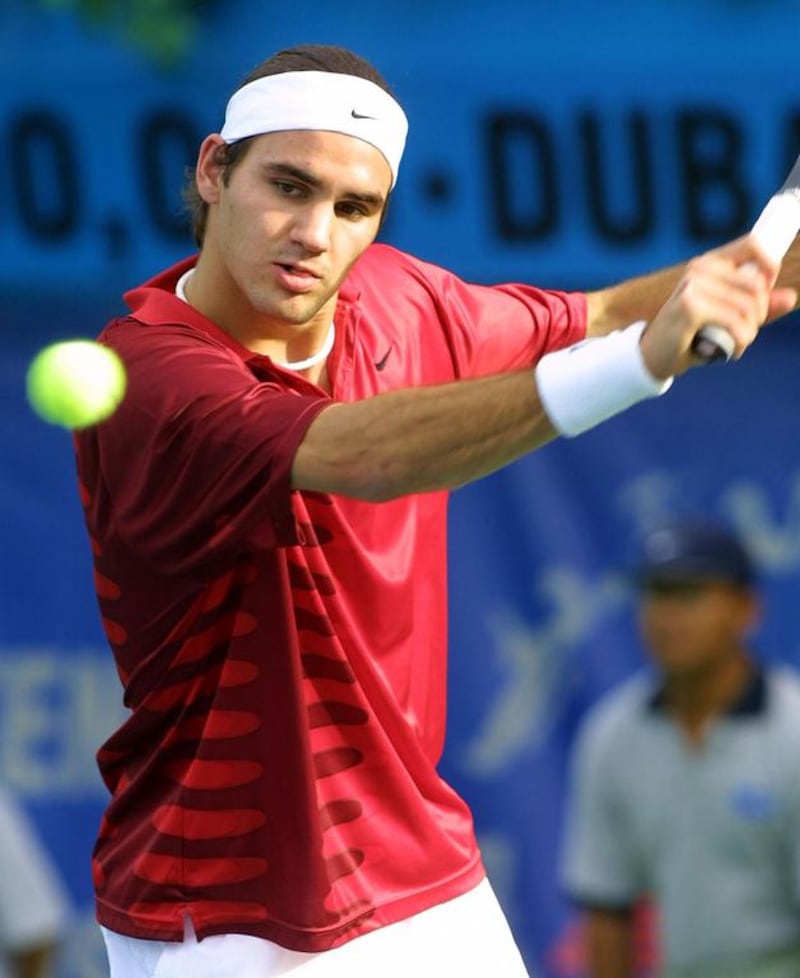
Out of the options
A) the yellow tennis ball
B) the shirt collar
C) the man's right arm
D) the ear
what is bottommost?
the man's right arm

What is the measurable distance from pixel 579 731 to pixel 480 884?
2793mm

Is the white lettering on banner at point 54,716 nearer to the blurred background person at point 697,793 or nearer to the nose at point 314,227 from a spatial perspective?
the blurred background person at point 697,793


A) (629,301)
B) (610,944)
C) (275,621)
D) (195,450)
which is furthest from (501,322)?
(610,944)

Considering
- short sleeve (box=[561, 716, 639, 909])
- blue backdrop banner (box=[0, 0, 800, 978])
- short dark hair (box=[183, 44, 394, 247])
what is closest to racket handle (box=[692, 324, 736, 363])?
short dark hair (box=[183, 44, 394, 247])

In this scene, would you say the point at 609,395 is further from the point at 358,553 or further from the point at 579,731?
Result: the point at 579,731

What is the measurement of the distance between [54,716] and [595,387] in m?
3.89

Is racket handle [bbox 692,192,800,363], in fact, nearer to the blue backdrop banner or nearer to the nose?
the nose

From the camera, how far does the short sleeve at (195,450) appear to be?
11.2 ft

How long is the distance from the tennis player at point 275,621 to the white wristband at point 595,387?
28 cm

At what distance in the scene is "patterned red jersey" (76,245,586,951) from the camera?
3646mm

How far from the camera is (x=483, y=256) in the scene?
6.62m

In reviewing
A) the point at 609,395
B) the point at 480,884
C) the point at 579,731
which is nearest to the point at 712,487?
the point at 579,731

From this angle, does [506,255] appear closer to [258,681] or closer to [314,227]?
[314,227]

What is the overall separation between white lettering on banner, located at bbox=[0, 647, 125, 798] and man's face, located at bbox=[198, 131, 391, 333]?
124 inches
